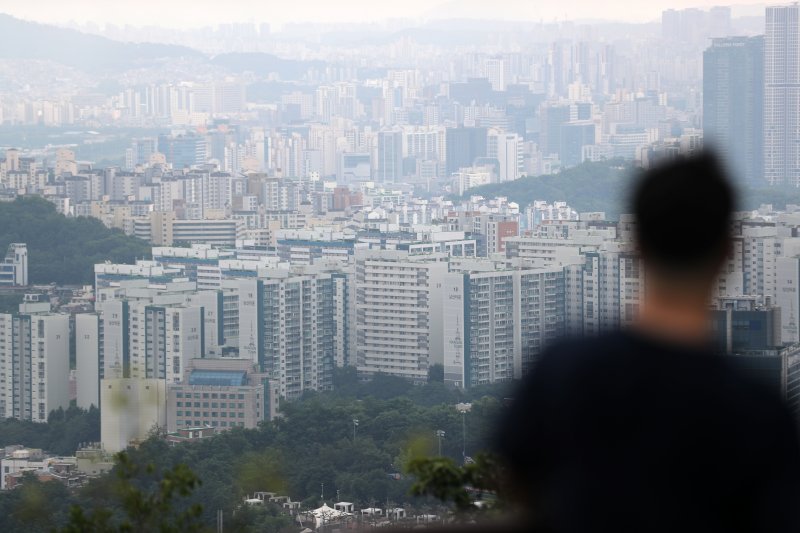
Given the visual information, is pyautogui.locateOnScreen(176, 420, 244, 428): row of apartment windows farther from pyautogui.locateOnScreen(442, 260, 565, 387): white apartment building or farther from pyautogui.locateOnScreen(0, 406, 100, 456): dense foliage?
pyautogui.locateOnScreen(442, 260, 565, 387): white apartment building

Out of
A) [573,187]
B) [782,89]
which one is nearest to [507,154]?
[573,187]

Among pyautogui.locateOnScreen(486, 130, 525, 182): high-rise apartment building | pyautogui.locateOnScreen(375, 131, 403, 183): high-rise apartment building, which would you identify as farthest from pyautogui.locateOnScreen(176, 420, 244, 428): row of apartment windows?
pyautogui.locateOnScreen(375, 131, 403, 183): high-rise apartment building

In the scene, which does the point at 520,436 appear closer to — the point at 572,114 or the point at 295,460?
the point at 295,460

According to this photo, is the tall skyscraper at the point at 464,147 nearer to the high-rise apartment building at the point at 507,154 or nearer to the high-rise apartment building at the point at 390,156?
the high-rise apartment building at the point at 507,154

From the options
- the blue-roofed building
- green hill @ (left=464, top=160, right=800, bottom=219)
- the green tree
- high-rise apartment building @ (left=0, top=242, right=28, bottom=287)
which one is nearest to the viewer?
the green tree

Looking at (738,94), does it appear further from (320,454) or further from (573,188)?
(320,454)

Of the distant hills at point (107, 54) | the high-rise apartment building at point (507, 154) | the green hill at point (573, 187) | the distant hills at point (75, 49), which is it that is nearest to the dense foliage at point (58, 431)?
the green hill at point (573, 187)
